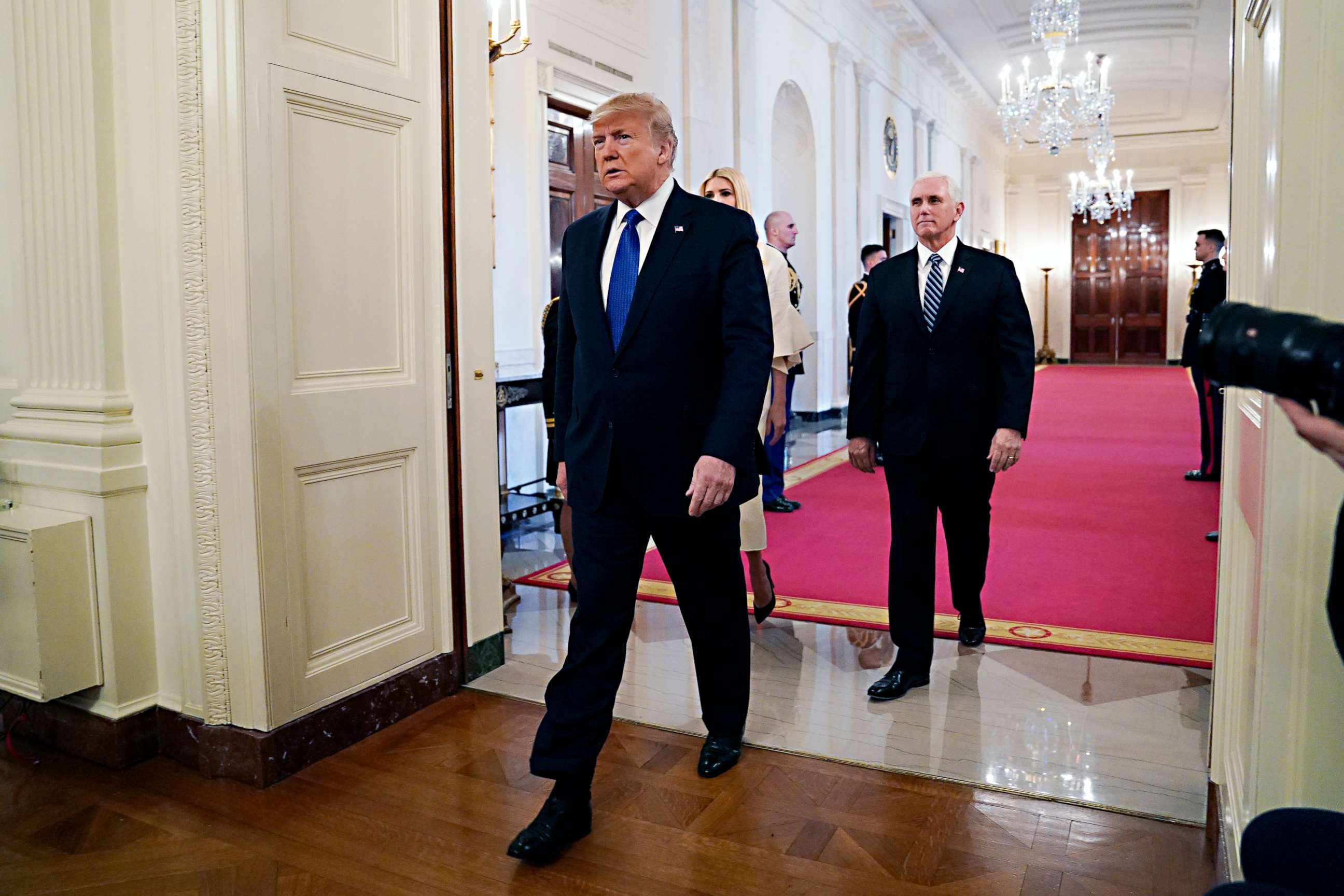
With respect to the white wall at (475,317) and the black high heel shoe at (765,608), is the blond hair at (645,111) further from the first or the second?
the black high heel shoe at (765,608)

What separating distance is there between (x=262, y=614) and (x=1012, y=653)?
253 centimetres

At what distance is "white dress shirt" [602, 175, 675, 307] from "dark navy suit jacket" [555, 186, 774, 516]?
15mm

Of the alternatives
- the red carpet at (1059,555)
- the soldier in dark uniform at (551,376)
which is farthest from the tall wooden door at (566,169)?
the soldier in dark uniform at (551,376)

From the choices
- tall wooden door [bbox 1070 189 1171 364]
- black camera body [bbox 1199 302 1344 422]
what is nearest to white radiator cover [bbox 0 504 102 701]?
black camera body [bbox 1199 302 1344 422]

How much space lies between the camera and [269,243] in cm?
281

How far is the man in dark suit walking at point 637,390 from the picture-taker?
8.14 ft

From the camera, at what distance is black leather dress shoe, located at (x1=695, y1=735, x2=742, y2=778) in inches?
112

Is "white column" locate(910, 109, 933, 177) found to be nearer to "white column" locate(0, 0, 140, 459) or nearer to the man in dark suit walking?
the man in dark suit walking

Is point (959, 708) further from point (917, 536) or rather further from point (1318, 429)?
point (1318, 429)

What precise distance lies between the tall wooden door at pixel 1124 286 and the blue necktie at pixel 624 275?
22494mm

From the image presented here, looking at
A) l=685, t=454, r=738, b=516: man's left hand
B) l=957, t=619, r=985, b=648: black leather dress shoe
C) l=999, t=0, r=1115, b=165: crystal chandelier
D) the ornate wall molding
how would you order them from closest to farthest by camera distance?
l=685, t=454, r=738, b=516: man's left hand < the ornate wall molding < l=957, t=619, r=985, b=648: black leather dress shoe < l=999, t=0, r=1115, b=165: crystal chandelier

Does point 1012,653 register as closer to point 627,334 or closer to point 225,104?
point 627,334

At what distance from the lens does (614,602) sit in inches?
99.4

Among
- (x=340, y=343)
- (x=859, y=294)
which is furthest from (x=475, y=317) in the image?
(x=859, y=294)
